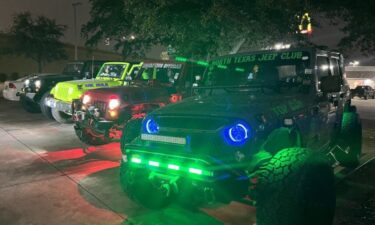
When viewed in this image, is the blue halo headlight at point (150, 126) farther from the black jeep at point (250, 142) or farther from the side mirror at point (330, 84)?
the side mirror at point (330, 84)

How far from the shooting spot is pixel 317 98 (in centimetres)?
493

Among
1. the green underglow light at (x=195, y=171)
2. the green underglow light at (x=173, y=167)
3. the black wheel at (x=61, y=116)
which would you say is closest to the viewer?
the green underglow light at (x=195, y=171)

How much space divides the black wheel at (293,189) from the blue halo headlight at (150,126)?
143 cm

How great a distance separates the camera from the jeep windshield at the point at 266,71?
4.83 meters

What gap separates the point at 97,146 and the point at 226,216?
4.92 m

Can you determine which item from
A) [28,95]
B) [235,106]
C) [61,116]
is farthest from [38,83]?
[235,106]

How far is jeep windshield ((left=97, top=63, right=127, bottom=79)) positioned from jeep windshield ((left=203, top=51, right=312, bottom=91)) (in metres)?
6.14

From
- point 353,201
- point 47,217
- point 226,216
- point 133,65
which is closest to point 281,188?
point 226,216

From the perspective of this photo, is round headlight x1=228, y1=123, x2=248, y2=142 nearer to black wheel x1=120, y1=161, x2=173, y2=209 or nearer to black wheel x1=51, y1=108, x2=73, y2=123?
black wheel x1=120, y1=161, x2=173, y2=209

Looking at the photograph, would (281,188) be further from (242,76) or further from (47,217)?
(47,217)

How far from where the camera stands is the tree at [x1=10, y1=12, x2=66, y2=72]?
3709cm

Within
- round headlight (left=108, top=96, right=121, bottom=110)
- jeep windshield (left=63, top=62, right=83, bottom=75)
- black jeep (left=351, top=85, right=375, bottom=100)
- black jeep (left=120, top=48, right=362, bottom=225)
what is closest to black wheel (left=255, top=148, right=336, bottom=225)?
black jeep (left=120, top=48, right=362, bottom=225)

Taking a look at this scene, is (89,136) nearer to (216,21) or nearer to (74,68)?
(216,21)

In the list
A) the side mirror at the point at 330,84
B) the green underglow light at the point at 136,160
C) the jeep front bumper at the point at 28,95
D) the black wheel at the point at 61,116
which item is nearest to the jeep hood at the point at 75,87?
the black wheel at the point at 61,116
